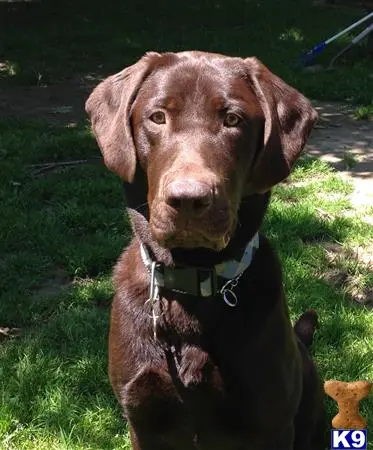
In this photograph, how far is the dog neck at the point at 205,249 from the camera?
2.48 meters

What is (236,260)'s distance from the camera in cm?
250

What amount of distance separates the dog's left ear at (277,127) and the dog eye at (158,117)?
1.03 feet

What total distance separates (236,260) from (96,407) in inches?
47.0

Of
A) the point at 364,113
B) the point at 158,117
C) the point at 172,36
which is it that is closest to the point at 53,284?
the point at 158,117

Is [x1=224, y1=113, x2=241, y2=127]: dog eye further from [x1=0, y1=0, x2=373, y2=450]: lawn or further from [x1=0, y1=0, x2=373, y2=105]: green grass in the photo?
[x1=0, y1=0, x2=373, y2=105]: green grass

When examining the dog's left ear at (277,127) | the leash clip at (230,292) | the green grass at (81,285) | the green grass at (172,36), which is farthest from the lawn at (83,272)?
the dog's left ear at (277,127)

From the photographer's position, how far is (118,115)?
240 cm

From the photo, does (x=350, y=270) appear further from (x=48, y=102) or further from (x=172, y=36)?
(x=172, y=36)

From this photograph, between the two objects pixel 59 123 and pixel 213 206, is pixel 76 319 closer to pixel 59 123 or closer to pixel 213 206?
pixel 213 206

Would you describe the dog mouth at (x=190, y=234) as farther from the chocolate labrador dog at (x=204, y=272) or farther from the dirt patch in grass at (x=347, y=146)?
the dirt patch in grass at (x=347, y=146)

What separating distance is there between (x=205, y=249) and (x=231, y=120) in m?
0.44

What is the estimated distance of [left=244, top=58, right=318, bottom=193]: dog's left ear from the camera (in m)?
2.34

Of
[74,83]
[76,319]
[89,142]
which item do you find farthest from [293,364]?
[74,83]

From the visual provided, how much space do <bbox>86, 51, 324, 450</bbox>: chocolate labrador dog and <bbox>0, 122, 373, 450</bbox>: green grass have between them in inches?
28.0
